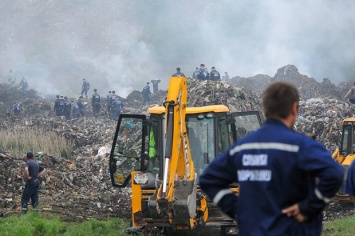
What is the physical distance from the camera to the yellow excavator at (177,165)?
28.5ft

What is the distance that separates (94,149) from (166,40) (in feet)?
135

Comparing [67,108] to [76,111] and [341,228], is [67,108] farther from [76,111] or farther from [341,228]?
[341,228]

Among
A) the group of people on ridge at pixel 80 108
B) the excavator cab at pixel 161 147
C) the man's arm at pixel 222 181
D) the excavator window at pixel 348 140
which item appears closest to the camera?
the man's arm at pixel 222 181

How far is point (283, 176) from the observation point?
3.44 meters

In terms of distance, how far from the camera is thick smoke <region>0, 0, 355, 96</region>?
178ft

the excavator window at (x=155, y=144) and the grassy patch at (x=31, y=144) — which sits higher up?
the grassy patch at (x=31, y=144)

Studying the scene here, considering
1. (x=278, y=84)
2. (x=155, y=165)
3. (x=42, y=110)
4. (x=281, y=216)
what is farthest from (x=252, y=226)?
(x=42, y=110)

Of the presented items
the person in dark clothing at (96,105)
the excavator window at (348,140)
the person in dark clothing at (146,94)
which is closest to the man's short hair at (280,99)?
the excavator window at (348,140)

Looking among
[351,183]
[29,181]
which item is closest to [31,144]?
[29,181]

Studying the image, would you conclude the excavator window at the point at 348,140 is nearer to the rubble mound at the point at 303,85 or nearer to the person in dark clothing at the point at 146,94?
the rubble mound at the point at 303,85

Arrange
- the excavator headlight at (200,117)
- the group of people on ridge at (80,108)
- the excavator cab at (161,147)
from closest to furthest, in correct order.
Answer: the excavator cab at (161,147) < the excavator headlight at (200,117) < the group of people on ridge at (80,108)

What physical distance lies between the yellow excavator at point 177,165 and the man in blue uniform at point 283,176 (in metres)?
4.97

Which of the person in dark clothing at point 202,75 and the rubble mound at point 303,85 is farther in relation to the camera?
the rubble mound at point 303,85

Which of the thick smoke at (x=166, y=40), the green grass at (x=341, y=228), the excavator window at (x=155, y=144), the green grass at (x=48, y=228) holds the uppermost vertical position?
the thick smoke at (x=166, y=40)
